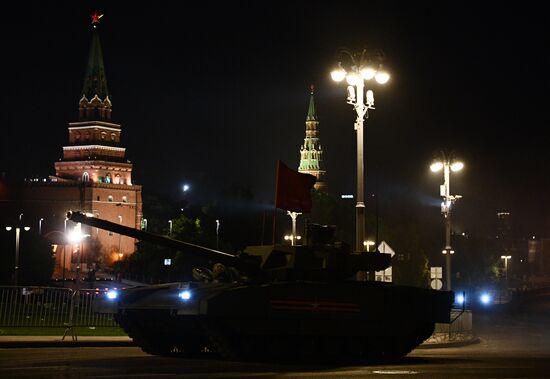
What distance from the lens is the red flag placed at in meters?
23.2

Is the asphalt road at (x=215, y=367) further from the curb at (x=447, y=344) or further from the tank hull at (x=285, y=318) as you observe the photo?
the curb at (x=447, y=344)

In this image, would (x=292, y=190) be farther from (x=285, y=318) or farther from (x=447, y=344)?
(x=447, y=344)

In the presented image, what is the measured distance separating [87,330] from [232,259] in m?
13.7

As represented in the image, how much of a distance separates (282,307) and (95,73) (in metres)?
161

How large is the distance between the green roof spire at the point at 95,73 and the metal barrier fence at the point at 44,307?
482ft

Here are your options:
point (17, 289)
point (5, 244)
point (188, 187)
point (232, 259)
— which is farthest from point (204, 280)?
point (188, 187)

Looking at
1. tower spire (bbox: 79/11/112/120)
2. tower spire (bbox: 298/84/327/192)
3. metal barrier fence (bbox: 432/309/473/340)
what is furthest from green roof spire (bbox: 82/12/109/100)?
metal barrier fence (bbox: 432/309/473/340)

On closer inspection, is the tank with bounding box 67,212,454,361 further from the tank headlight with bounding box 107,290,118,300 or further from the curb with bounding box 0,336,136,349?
the curb with bounding box 0,336,136,349

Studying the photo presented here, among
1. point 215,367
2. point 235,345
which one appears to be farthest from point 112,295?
point 215,367

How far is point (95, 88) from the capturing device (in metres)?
179

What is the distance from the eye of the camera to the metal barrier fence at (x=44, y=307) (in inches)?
1166

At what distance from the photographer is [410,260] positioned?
267 ft

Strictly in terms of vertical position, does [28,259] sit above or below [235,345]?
above

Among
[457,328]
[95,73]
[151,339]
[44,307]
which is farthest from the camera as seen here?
[95,73]
